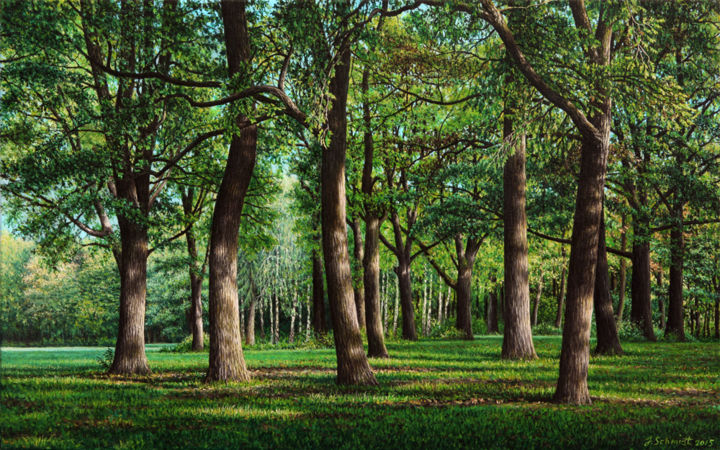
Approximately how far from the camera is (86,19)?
13.1 meters

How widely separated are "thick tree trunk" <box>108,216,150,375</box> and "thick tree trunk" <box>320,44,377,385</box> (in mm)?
7039

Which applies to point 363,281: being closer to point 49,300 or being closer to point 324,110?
→ point 324,110

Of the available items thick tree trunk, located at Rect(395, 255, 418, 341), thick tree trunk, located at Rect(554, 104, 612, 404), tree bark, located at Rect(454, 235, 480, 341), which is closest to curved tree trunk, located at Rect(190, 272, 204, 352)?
thick tree trunk, located at Rect(395, 255, 418, 341)

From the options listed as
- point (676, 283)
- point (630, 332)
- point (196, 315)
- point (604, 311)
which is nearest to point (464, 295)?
point (630, 332)

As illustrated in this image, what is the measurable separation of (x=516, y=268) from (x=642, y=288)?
43.6 feet

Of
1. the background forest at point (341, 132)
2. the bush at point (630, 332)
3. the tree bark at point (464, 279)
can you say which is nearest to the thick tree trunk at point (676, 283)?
the background forest at point (341, 132)

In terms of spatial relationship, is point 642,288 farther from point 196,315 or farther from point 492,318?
point 492,318

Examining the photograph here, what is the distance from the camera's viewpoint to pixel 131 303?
1677 cm

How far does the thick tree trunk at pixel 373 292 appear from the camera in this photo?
1969cm

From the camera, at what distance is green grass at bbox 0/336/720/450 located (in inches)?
288

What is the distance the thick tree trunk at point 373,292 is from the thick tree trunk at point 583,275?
1006 cm

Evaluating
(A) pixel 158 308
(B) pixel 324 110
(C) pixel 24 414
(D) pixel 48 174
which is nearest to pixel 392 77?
(B) pixel 324 110

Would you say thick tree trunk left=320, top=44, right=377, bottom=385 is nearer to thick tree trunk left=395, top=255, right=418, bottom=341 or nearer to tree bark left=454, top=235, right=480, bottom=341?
thick tree trunk left=395, top=255, right=418, bottom=341

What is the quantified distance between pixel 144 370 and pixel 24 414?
7.50 metres
